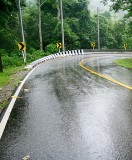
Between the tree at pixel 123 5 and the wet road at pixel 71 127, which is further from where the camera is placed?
the tree at pixel 123 5

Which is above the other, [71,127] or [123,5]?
[123,5]

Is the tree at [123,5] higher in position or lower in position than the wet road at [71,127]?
higher

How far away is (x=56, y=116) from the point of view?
6844 millimetres

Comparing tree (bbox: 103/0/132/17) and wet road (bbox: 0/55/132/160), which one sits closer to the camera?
wet road (bbox: 0/55/132/160)

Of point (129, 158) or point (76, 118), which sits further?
point (76, 118)

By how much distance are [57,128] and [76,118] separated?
799 mm

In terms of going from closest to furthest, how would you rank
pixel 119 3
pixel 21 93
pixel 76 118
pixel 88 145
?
pixel 88 145, pixel 76 118, pixel 21 93, pixel 119 3

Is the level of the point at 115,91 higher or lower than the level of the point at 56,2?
lower

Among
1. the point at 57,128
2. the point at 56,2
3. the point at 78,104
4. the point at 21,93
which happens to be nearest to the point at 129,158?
the point at 57,128

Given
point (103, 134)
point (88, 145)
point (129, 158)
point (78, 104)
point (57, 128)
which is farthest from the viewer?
point (78, 104)

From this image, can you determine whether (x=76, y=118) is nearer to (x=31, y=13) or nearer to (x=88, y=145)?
(x=88, y=145)

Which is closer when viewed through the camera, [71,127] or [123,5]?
[71,127]

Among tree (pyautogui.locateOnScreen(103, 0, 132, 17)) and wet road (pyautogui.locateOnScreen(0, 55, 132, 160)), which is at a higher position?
tree (pyautogui.locateOnScreen(103, 0, 132, 17))

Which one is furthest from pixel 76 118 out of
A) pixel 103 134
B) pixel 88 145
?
pixel 88 145
